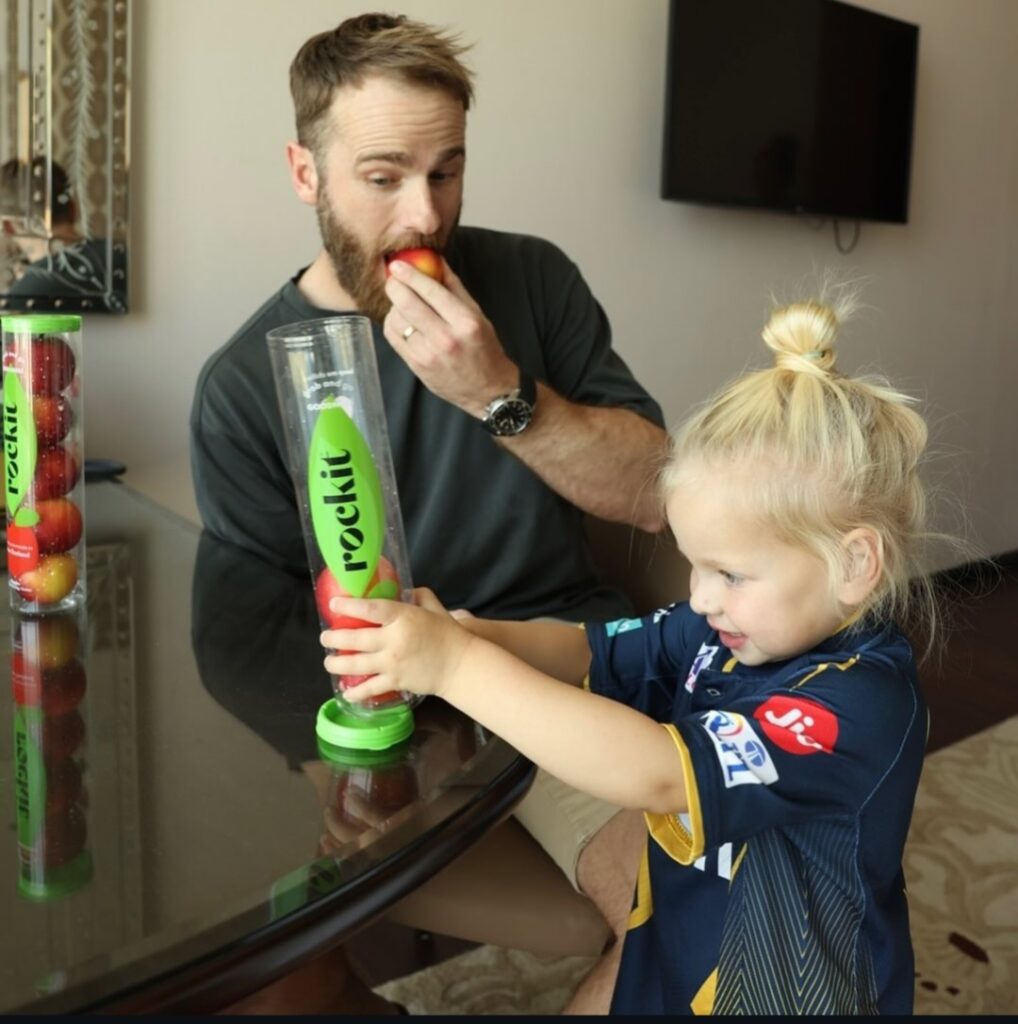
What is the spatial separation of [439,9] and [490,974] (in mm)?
1721

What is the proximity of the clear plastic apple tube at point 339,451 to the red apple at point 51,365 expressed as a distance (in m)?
0.29

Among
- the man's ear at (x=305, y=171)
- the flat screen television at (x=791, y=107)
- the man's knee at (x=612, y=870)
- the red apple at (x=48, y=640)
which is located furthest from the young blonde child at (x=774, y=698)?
the flat screen television at (x=791, y=107)

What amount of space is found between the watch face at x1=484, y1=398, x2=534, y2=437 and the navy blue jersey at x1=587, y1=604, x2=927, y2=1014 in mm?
452

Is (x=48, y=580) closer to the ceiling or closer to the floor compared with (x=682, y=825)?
closer to the ceiling

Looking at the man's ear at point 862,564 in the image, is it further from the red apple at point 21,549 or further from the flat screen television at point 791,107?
the flat screen television at point 791,107

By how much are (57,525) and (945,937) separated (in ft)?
5.10

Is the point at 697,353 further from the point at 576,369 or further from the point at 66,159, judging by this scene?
the point at 66,159

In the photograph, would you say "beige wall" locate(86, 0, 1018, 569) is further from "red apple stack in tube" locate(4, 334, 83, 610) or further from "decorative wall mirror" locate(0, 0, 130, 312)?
A: "red apple stack in tube" locate(4, 334, 83, 610)

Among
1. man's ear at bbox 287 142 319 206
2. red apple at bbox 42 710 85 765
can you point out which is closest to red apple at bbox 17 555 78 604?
red apple at bbox 42 710 85 765

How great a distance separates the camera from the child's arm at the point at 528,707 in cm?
69

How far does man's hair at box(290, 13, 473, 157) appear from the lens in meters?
1.33

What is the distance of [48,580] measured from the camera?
0.91m

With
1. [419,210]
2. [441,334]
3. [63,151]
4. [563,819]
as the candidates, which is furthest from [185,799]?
[63,151]

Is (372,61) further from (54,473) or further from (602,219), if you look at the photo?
(602,219)
